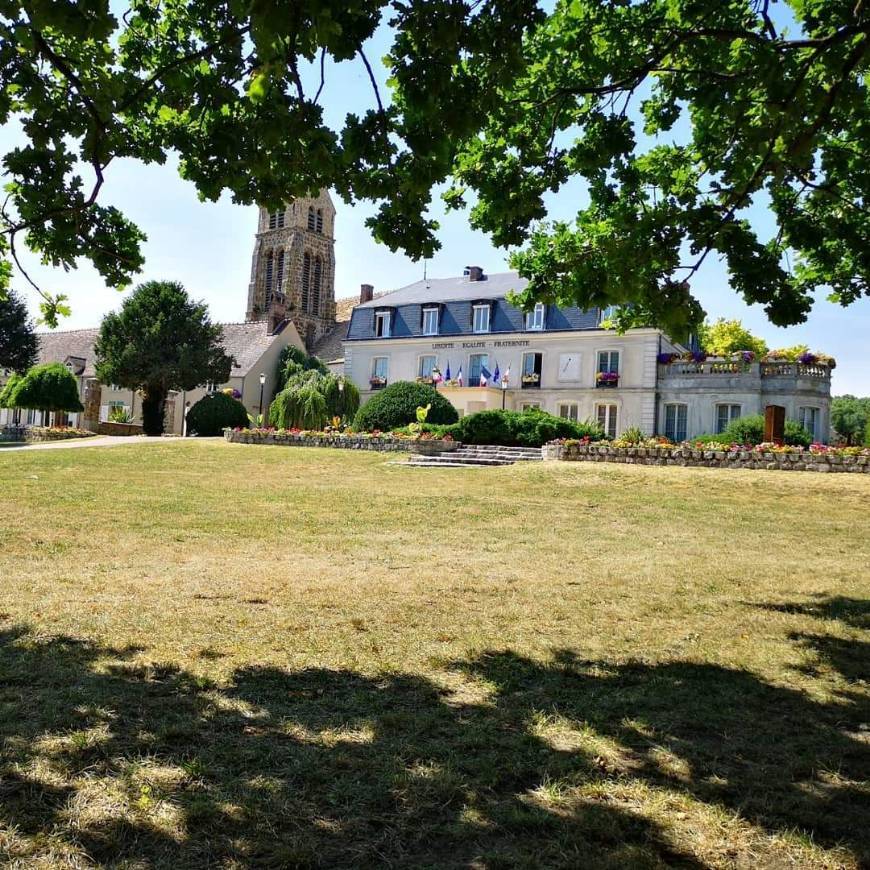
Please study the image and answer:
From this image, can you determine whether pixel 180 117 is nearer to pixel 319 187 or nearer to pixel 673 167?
pixel 319 187

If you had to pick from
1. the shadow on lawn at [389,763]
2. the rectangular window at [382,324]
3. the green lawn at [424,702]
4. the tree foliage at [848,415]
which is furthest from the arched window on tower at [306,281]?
the tree foliage at [848,415]

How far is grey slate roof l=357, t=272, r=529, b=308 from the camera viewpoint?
36.2 m

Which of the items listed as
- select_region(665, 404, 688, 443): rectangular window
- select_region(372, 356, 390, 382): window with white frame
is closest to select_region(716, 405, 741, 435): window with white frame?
select_region(665, 404, 688, 443): rectangular window

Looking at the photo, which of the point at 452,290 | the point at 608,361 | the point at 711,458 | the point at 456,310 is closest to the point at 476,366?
the point at 456,310

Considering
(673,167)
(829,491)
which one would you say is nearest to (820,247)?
(673,167)

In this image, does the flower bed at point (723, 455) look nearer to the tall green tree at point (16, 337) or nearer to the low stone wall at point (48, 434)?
the low stone wall at point (48, 434)

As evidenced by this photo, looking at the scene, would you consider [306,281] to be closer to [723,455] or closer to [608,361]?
[608,361]

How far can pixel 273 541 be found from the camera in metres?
8.32

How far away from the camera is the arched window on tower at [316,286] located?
59125 mm

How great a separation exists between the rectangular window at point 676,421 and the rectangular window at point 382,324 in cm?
1543

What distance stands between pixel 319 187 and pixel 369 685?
3.34 meters

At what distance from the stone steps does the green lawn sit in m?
10.5

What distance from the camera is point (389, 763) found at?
2840 millimetres

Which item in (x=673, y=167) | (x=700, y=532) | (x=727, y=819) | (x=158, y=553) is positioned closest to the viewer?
(x=727, y=819)
